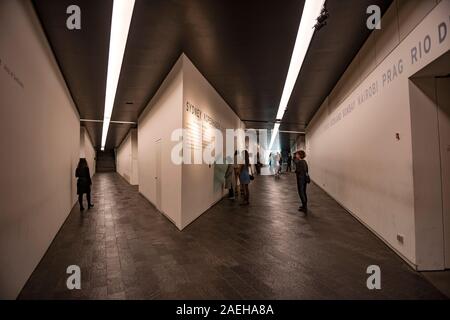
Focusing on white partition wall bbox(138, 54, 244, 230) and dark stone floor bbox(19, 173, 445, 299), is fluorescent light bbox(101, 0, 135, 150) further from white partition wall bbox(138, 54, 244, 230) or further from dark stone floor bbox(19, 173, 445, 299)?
dark stone floor bbox(19, 173, 445, 299)

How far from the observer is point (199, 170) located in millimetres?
5984

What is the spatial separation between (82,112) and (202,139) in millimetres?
6258

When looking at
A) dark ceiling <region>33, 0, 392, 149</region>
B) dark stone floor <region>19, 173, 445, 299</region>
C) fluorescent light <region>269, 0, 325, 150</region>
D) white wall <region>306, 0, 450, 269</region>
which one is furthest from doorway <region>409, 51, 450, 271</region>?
fluorescent light <region>269, 0, 325, 150</region>

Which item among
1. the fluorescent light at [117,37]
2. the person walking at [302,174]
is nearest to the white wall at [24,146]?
the fluorescent light at [117,37]

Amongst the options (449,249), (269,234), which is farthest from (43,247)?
(449,249)

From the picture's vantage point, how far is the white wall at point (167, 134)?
16.6 ft

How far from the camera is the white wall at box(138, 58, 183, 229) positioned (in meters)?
5.07

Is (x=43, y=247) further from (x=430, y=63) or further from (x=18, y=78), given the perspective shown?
(x=430, y=63)

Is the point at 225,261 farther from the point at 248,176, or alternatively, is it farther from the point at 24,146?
the point at 248,176

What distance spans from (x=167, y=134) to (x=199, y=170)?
1192 mm

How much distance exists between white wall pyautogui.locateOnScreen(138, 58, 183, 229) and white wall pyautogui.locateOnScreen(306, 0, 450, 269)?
3676 mm

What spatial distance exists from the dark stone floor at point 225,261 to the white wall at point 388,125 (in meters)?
0.42

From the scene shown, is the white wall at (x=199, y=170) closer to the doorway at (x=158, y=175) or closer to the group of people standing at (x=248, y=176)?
the group of people standing at (x=248, y=176)

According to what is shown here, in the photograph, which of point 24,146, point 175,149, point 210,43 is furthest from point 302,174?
point 24,146
